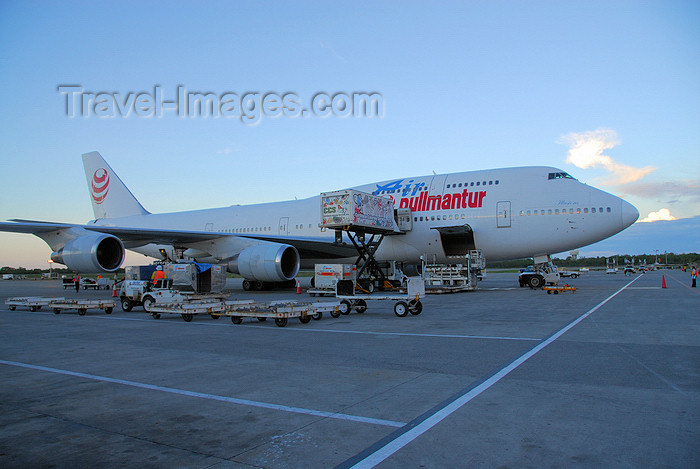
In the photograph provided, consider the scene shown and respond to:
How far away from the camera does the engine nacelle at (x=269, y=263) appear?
610 inches

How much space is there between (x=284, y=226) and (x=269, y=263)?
6964 millimetres

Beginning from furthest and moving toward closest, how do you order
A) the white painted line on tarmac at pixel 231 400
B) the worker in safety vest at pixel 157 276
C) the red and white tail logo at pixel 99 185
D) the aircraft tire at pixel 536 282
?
the red and white tail logo at pixel 99 185 < the aircraft tire at pixel 536 282 < the worker in safety vest at pixel 157 276 < the white painted line on tarmac at pixel 231 400

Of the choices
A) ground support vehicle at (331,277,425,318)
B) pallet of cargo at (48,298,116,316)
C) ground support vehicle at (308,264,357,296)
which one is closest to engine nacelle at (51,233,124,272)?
pallet of cargo at (48,298,116,316)

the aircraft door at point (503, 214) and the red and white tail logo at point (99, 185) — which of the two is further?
the red and white tail logo at point (99, 185)

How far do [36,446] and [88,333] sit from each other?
20.9 feet

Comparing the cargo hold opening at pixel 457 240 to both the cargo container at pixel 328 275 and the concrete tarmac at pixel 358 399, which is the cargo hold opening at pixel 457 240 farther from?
the concrete tarmac at pixel 358 399

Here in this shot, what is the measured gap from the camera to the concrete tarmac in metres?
2.97

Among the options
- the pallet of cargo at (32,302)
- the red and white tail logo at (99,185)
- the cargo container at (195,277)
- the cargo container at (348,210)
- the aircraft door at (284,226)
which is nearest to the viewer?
the cargo container at (195,277)

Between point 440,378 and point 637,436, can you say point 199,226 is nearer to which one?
point 440,378

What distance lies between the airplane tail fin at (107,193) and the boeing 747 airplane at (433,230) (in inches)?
266

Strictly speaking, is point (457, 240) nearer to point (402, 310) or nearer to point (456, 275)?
point (456, 275)

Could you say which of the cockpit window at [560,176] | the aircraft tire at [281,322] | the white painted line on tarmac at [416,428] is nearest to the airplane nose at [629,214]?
the cockpit window at [560,176]

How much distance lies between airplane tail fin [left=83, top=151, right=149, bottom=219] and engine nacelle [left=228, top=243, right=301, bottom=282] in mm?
14019

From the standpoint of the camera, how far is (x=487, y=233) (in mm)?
17312
